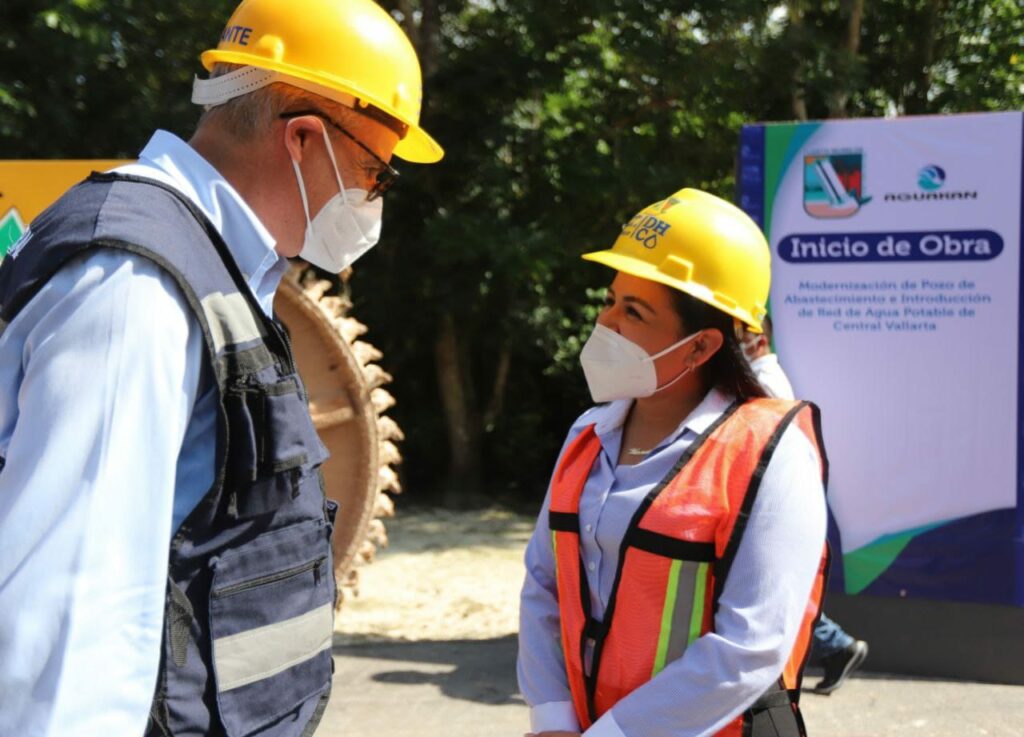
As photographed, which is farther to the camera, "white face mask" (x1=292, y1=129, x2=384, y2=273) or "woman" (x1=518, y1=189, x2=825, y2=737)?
"woman" (x1=518, y1=189, x2=825, y2=737)

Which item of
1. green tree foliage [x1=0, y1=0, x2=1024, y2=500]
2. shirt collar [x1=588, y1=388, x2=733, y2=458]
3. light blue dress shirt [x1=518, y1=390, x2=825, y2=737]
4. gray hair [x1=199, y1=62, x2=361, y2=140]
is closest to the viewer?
gray hair [x1=199, y1=62, x2=361, y2=140]

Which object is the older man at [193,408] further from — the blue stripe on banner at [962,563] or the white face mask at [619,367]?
the blue stripe on banner at [962,563]

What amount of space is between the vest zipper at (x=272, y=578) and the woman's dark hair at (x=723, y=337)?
1139 millimetres

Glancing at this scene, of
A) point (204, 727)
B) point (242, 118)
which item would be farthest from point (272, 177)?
point (204, 727)

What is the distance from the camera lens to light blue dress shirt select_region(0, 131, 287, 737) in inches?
46.3

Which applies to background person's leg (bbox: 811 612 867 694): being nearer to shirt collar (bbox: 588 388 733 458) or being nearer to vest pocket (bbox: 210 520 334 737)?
shirt collar (bbox: 588 388 733 458)

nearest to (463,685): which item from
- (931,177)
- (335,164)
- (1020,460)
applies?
(1020,460)

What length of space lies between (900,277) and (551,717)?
3.76 m

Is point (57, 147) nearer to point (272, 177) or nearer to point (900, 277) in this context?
point (900, 277)

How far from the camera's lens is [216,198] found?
5.03 ft

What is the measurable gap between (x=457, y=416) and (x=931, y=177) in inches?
293

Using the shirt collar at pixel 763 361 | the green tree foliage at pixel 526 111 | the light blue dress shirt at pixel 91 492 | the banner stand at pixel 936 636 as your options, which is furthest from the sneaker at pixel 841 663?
the green tree foliage at pixel 526 111

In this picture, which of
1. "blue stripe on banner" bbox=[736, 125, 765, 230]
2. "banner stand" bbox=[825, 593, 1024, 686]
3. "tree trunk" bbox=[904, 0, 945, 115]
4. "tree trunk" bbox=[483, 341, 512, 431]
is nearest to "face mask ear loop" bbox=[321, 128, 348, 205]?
"blue stripe on banner" bbox=[736, 125, 765, 230]

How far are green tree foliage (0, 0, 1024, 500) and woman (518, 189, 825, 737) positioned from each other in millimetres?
7831
